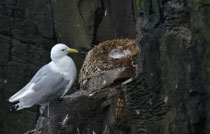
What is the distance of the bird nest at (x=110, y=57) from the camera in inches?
213

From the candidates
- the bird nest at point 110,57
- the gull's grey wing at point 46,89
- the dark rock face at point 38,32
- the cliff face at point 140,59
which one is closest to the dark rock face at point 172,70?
the cliff face at point 140,59

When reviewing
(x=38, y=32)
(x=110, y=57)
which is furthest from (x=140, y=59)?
(x=38, y=32)

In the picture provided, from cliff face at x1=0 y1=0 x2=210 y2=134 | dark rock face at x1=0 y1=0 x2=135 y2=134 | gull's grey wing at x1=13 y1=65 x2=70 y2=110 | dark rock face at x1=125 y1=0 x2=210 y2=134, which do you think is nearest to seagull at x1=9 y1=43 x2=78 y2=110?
gull's grey wing at x1=13 y1=65 x2=70 y2=110

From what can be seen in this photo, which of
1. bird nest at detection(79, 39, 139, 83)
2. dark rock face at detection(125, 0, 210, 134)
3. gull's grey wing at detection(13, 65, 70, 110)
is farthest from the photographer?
bird nest at detection(79, 39, 139, 83)

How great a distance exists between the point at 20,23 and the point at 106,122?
3.69 metres

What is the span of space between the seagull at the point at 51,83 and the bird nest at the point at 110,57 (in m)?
0.26

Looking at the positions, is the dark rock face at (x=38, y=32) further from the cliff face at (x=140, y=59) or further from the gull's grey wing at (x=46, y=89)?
the gull's grey wing at (x=46, y=89)

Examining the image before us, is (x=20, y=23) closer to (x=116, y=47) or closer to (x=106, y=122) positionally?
(x=116, y=47)

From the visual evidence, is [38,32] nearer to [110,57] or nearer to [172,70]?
[110,57]

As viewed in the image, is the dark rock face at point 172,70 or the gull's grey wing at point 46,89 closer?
the dark rock face at point 172,70

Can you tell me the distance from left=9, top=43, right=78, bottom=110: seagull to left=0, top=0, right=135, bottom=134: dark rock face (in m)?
1.61

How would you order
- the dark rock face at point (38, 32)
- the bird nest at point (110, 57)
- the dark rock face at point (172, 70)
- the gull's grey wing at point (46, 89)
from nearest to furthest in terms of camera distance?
1. the dark rock face at point (172, 70)
2. the gull's grey wing at point (46, 89)
3. the bird nest at point (110, 57)
4. the dark rock face at point (38, 32)

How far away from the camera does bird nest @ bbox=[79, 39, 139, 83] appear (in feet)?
17.7

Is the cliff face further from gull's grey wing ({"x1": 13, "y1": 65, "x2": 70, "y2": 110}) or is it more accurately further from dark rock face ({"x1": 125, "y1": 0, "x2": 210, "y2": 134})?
gull's grey wing ({"x1": 13, "y1": 65, "x2": 70, "y2": 110})
